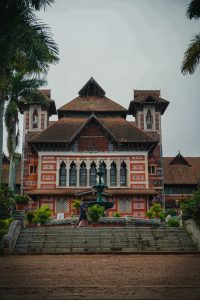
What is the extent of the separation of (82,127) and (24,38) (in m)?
23.3

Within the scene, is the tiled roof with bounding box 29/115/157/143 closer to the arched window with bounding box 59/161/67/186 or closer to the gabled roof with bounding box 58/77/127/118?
the gabled roof with bounding box 58/77/127/118

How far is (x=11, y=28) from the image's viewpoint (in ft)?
43.2

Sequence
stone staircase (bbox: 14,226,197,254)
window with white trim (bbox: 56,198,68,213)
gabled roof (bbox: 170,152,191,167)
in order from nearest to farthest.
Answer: stone staircase (bbox: 14,226,197,254) < window with white trim (bbox: 56,198,68,213) < gabled roof (bbox: 170,152,191,167)

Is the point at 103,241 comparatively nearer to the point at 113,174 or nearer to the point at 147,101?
the point at 113,174

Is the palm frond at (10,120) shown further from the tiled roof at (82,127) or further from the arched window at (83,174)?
the arched window at (83,174)

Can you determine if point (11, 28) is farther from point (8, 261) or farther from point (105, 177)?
point (105, 177)

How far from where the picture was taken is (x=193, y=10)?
1680cm

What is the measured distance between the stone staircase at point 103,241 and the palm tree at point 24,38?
6627 mm

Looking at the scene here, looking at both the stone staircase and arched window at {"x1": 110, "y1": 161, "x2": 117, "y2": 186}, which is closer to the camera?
the stone staircase

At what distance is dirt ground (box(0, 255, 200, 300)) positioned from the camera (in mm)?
7008

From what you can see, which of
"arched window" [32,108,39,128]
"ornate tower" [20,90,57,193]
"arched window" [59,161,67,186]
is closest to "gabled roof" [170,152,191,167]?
"ornate tower" [20,90,57,193]

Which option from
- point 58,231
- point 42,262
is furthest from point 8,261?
point 58,231

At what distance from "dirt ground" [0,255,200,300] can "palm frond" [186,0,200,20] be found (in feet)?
32.4

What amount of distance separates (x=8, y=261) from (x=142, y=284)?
585cm
